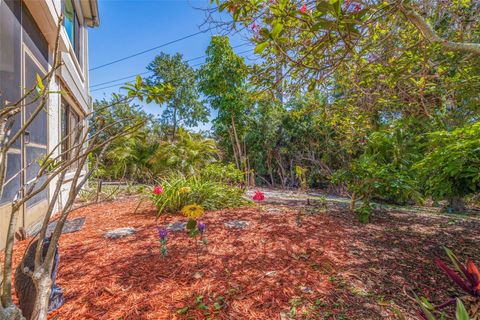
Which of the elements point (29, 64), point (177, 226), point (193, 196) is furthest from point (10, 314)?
point (29, 64)

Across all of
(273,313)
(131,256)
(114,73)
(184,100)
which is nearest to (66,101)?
(131,256)

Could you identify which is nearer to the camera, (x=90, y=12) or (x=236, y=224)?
(x=236, y=224)

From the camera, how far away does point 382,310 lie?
173cm

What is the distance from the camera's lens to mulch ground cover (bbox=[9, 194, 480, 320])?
5.59 feet

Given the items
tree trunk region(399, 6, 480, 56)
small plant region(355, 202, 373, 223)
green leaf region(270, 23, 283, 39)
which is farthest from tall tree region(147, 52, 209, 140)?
green leaf region(270, 23, 283, 39)

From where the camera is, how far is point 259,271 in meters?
2.19

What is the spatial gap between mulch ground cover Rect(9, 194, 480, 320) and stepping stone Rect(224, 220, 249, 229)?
10 centimetres

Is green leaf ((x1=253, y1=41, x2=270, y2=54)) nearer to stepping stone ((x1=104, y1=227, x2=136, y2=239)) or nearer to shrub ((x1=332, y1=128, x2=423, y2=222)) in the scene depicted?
stepping stone ((x1=104, y1=227, x2=136, y2=239))

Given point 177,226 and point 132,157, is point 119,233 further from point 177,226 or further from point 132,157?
point 132,157

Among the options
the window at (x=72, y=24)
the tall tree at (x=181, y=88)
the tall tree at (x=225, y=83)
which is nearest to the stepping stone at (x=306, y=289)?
the tall tree at (x=225, y=83)

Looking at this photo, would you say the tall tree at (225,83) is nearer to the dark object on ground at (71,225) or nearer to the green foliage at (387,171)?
the green foliage at (387,171)

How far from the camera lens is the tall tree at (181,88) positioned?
55.0 feet

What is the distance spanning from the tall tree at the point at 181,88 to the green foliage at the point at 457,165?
1514 cm

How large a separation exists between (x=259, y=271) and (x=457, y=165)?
1.96m
